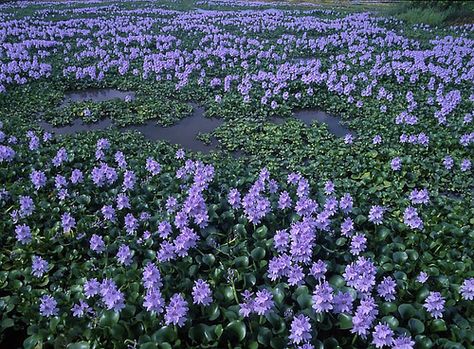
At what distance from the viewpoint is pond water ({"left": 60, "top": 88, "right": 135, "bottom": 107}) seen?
9117mm

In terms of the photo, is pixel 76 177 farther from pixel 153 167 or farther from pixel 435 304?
pixel 435 304

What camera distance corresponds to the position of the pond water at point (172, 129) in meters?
7.05

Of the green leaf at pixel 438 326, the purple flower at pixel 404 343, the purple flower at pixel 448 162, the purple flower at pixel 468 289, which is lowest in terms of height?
the purple flower at pixel 448 162

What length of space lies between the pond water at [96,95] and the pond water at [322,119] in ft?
12.1

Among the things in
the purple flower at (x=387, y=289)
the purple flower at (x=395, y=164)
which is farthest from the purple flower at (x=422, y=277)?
the purple flower at (x=395, y=164)

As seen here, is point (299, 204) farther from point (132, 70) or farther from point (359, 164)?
point (132, 70)

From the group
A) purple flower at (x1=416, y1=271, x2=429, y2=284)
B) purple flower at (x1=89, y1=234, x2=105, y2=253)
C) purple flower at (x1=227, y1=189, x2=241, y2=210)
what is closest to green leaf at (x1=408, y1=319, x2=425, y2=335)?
purple flower at (x1=416, y1=271, x2=429, y2=284)

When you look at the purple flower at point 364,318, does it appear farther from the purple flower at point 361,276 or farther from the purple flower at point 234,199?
the purple flower at point 234,199

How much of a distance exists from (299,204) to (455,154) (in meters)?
3.42

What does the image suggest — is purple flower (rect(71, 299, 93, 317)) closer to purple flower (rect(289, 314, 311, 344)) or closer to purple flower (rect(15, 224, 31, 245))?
purple flower (rect(15, 224, 31, 245))

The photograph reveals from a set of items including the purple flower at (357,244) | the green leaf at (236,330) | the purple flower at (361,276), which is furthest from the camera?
the purple flower at (357,244)

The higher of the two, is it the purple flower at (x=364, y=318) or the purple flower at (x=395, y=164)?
the purple flower at (x=364, y=318)

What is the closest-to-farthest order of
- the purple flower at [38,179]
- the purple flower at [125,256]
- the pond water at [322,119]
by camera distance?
the purple flower at [125,256]
the purple flower at [38,179]
the pond water at [322,119]

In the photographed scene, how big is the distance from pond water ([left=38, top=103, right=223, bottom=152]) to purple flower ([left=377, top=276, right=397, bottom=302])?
4159 millimetres
